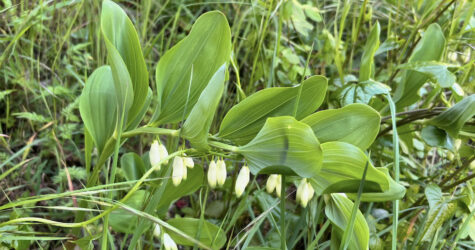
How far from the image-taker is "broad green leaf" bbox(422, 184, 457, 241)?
1169 mm

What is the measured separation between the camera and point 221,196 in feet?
5.68

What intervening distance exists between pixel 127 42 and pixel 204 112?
0.92ft

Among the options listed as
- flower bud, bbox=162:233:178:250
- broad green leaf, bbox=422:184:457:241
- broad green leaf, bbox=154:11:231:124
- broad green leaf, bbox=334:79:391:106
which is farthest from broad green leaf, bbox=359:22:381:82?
flower bud, bbox=162:233:178:250

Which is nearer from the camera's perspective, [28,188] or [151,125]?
[151,125]

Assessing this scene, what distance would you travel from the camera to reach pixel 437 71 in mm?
1266

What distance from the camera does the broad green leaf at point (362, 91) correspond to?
4.18 ft

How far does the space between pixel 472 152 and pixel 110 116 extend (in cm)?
114

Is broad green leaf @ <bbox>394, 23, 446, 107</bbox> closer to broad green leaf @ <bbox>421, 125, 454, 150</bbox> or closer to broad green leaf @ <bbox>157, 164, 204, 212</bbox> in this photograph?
broad green leaf @ <bbox>421, 125, 454, 150</bbox>

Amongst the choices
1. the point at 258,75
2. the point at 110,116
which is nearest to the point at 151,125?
the point at 110,116

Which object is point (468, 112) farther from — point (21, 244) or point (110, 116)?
point (21, 244)

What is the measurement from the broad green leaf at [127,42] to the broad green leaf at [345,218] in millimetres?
478

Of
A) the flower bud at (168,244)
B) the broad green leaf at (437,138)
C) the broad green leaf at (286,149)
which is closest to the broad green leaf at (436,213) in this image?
the broad green leaf at (437,138)

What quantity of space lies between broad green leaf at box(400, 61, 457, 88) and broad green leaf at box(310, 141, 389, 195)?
0.56 m

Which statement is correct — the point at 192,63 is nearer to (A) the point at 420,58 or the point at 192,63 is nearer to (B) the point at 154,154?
(B) the point at 154,154
